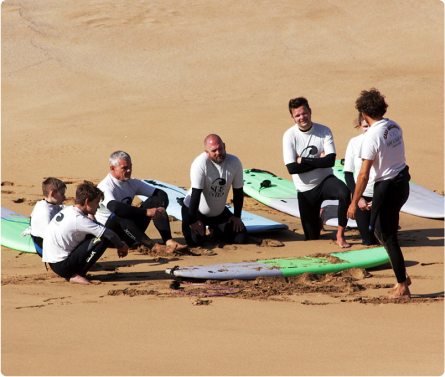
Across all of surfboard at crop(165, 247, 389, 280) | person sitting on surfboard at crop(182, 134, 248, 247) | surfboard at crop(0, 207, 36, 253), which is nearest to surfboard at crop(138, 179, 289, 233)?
person sitting on surfboard at crop(182, 134, 248, 247)

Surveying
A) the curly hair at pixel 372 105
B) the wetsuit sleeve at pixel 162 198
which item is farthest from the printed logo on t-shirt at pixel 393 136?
the wetsuit sleeve at pixel 162 198

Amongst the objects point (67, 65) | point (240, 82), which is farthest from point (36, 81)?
point (240, 82)

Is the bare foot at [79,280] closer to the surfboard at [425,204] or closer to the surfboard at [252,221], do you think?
the surfboard at [252,221]

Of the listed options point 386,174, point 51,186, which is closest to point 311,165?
point 386,174

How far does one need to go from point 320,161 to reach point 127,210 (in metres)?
1.95

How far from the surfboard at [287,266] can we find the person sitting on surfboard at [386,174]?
0.85m

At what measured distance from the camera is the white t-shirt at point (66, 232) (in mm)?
4293

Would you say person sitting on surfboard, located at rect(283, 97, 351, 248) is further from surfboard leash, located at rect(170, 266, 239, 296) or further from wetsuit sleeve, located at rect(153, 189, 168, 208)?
surfboard leash, located at rect(170, 266, 239, 296)

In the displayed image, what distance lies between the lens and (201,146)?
11031mm

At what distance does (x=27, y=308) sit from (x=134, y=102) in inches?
476

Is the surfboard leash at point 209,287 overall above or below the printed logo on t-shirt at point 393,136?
below

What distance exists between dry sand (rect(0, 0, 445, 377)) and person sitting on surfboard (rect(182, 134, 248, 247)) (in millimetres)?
251

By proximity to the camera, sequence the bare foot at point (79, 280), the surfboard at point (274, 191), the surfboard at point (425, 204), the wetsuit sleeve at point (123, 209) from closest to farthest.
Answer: the bare foot at point (79, 280) < the wetsuit sleeve at point (123, 209) < the surfboard at point (425, 204) < the surfboard at point (274, 191)

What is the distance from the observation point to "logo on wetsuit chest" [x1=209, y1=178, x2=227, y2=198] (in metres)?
5.70
